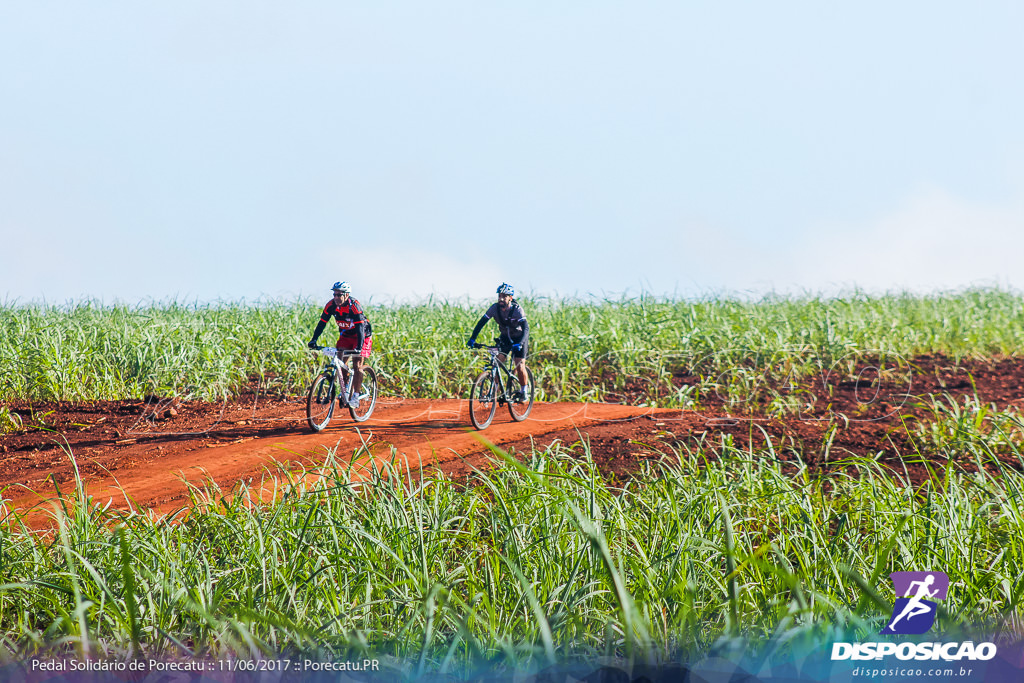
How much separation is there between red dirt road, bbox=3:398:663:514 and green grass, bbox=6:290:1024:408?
6.74ft

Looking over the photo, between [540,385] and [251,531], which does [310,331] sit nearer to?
[540,385]

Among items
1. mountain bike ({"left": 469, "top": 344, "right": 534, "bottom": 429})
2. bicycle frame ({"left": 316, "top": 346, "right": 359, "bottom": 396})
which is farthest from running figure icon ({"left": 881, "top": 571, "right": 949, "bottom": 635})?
bicycle frame ({"left": 316, "top": 346, "right": 359, "bottom": 396})

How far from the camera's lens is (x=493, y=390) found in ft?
28.7

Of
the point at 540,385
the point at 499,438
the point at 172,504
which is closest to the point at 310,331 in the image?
the point at 540,385

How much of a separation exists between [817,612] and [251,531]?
2.77 metres

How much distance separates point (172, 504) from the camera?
5797mm

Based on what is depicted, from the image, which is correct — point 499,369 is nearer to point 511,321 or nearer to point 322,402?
point 511,321

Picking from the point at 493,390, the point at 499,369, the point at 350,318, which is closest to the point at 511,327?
the point at 499,369

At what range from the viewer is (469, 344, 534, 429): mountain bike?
8539 mm

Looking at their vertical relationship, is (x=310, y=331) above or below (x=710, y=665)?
above

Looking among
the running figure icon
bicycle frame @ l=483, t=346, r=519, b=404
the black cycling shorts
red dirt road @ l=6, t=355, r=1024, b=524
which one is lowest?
the running figure icon

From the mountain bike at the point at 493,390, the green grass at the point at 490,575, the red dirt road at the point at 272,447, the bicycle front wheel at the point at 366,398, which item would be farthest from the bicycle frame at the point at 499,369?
the green grass at the point at 490,575

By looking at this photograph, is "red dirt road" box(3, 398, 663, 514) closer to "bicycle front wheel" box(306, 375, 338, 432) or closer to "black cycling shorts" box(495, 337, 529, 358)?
"bicycle front wheel" box(306, 375, 338, 432)

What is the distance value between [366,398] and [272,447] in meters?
2.32
